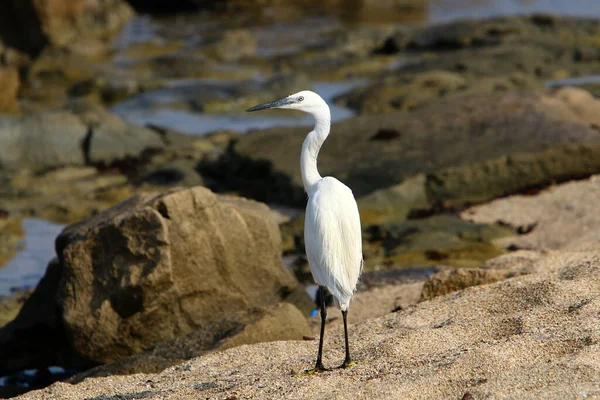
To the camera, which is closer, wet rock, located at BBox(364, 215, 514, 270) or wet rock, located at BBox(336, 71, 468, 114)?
wet rock, located at BBox(364, 215, 514, 270)

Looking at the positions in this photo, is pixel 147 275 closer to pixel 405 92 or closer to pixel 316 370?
pixel 316 370

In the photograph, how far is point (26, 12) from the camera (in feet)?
83.6

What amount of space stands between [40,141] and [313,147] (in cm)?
1030

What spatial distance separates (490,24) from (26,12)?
13378mm

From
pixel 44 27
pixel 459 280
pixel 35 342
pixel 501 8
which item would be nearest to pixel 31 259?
pixel 35 342

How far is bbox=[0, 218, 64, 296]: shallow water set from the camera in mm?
10367

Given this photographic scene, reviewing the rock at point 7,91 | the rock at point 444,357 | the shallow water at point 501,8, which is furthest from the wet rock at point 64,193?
the shallow water at point 501,8

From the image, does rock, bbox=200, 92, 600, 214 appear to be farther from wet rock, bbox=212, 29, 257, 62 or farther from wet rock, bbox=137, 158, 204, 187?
wet rock, bbox=212, 29, 257, 62

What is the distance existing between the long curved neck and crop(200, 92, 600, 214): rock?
534 centimetres

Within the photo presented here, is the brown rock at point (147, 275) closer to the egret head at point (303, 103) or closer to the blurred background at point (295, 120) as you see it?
the blurred background at point (295, 120)

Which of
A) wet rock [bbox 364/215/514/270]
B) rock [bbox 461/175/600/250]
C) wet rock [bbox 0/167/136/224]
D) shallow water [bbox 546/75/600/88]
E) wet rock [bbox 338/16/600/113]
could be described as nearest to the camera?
wet rock [bbox 364/215/514/270]

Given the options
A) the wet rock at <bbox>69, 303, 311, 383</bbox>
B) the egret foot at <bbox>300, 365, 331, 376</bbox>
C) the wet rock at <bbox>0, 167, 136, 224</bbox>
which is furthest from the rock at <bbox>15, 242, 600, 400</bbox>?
the wet rock at <bbox>0, 167, 136, 224</bbox>

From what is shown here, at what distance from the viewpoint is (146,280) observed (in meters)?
7.20

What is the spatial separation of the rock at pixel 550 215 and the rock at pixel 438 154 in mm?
365
